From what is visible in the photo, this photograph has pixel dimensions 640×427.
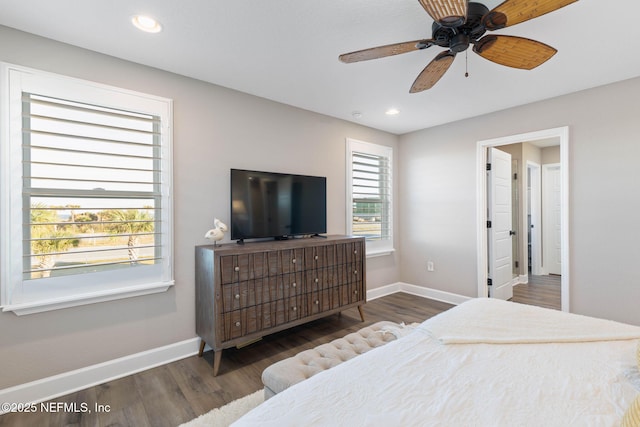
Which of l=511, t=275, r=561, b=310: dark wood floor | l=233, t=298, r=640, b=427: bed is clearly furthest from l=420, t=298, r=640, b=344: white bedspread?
l=511, t=275, r=561, b=310: dark wood floor

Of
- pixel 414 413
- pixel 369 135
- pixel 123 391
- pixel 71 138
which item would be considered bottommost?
pixel 123 391

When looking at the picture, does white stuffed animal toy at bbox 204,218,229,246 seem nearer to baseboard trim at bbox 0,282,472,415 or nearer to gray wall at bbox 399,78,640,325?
baseboard trim at bbox 0,282,472,415

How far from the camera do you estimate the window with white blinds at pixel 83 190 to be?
1.99 metres

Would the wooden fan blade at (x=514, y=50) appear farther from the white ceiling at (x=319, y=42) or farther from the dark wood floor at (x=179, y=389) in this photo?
the dark wood floor at (x=179, y=389)

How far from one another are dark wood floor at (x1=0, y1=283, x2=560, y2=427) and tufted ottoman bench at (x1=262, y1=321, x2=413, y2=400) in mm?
712

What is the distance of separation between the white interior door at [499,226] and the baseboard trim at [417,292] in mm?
452

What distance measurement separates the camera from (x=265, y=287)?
8.63 ft

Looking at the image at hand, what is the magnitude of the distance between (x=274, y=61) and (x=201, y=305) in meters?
2.16

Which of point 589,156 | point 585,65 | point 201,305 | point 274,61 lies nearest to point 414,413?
point 201,305

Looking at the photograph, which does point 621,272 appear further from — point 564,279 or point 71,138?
point 71,138

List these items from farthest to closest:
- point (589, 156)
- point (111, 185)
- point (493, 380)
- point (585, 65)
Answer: point (589, 156), point (585, 65), point (111, 185), point (493, 380)

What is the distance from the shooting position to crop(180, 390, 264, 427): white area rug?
1.80 m

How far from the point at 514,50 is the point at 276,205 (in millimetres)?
2274

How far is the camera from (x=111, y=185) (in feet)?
7.59
